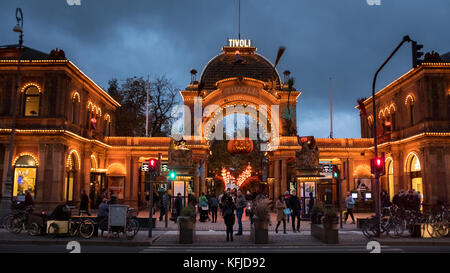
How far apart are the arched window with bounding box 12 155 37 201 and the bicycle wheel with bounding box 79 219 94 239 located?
575 inches

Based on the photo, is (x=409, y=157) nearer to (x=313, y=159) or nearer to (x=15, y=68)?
(x=313, y=159)

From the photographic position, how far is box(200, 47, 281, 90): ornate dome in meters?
42.7

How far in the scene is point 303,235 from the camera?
1781cm

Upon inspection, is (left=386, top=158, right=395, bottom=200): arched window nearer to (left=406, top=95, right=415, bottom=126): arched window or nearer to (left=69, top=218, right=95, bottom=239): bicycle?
(left=406, top=95, right=415, bottom=126): arched window

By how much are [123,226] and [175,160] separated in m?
11.9

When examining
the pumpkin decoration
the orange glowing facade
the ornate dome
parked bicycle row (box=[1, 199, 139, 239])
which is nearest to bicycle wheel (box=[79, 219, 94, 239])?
parked bicycle row (box=[1, 199, 139, 239])

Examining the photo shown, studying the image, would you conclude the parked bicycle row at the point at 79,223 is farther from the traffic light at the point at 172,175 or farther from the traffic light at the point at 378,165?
the traffic light at the point at 378,165

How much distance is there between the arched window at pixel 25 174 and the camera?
93.0ft

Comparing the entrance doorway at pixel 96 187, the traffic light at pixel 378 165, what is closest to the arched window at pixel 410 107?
A: the traffic light at pixel 378 165

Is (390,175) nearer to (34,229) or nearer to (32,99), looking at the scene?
(34,229)

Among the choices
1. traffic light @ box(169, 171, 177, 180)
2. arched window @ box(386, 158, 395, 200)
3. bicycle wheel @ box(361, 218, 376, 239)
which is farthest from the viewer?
arched window @ box(386, 158, 395, 200)

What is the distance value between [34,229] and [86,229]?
239 centimetres

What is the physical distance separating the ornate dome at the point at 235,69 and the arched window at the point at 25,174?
1948 centimetres

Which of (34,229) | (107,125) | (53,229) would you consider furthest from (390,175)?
(34,229)
